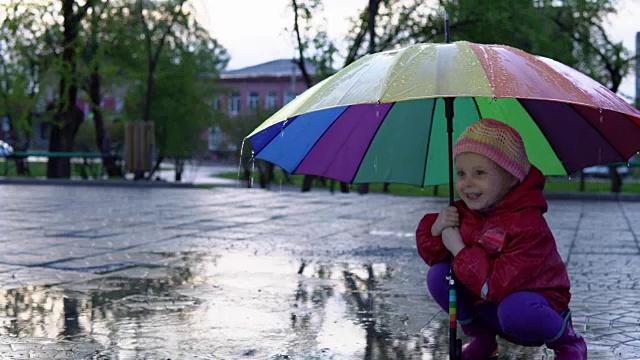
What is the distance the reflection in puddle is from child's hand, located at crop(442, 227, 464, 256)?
105cm

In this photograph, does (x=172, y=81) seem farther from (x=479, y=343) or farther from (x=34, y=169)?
(x=479, y=343)

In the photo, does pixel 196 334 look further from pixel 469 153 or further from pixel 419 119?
pixel 469 153

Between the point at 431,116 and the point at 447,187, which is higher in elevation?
the point at 431,116

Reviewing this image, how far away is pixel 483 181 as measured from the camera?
4254 mm

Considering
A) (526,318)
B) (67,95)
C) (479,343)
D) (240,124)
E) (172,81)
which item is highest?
(172,81)

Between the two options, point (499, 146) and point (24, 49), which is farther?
point (24, 49)

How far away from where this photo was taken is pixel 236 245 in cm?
1041

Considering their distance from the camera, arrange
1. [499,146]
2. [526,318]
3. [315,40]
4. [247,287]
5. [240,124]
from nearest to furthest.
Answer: [526,318] < [499,146] < [247,287] < [315,40] < [240,124]

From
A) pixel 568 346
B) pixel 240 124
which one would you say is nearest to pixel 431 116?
pixel 568 346

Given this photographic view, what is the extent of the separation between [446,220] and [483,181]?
219 mm

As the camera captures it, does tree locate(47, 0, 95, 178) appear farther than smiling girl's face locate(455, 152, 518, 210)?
Yes

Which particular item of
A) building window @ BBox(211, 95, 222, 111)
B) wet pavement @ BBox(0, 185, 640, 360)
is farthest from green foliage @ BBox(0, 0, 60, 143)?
wet pavement @ BBox(0, 185, 640, 360)

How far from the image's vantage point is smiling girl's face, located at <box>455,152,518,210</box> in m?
4.25

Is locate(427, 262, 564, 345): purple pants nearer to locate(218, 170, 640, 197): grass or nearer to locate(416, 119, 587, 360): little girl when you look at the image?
locate(416, 119, 587, 360): little girl
